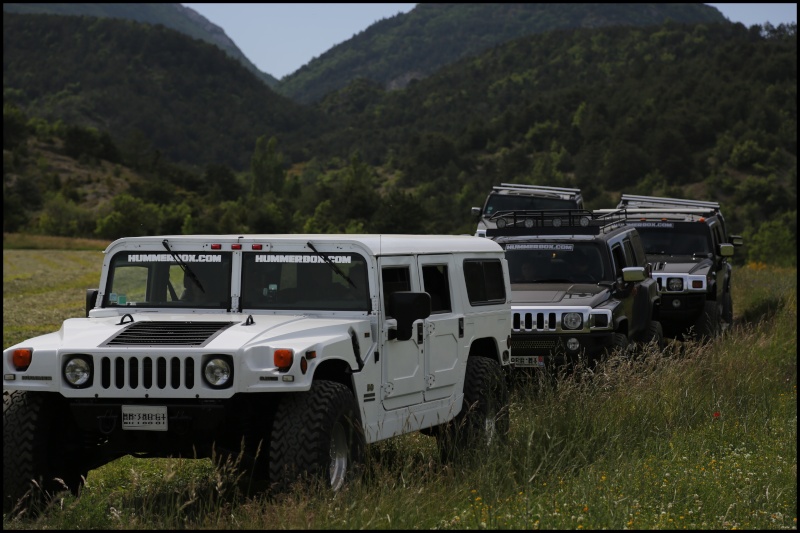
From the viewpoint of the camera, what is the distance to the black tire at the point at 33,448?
7.15 m

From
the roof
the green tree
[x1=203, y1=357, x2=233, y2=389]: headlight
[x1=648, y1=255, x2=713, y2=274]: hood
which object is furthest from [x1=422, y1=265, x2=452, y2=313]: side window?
the green tree

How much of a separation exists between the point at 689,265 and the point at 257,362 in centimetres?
1216

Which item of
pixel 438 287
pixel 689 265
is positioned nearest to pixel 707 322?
pixel 689 265

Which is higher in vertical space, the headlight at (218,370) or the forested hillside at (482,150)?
the forested hillside at (482,150)

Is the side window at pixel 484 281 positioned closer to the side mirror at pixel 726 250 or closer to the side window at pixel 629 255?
the side window at pixel 629 255

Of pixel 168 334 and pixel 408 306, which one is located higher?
pixel 408 306

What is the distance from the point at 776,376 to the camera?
534 inches

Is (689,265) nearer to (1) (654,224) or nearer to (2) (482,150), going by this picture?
(1) (654,224)

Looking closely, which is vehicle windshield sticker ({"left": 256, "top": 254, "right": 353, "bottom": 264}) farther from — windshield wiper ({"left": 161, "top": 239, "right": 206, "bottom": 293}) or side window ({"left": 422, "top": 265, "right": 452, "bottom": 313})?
side window ({"left": 422, "top": 265, "right": 452, "bottom": 313})

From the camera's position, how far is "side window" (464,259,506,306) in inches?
386

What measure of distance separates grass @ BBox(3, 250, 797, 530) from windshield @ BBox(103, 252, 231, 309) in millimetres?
1216

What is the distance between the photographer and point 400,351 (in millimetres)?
8352

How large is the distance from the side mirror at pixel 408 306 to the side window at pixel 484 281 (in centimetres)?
173

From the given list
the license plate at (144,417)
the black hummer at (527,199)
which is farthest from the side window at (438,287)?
the black hummer at (527,199)
